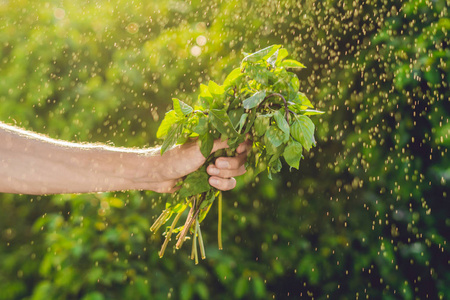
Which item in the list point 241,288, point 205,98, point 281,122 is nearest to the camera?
point 281,122

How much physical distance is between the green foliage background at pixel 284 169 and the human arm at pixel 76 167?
0.63m

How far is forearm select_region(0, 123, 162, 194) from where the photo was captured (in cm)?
160

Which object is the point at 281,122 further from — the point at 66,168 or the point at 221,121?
the point at 66,168

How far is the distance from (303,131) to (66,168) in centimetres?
76

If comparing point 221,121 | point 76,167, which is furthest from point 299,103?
point 76,167

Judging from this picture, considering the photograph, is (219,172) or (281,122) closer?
(281,122)

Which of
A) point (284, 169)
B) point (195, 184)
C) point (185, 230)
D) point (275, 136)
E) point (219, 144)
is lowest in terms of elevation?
point (284, 169)

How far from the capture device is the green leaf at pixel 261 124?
1361mm

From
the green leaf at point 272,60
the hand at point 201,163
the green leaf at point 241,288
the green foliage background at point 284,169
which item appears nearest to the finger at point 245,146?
the hand at point 201,163

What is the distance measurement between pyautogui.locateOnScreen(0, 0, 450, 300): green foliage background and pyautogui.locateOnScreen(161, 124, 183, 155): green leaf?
32.4 inches

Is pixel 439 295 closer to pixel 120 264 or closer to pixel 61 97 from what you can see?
pixel 120 264

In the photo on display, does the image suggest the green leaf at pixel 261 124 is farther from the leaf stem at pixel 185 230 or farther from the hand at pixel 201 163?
the leaf stem at pixel 185 230

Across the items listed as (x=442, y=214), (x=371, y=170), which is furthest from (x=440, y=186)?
(x=371, y=170)

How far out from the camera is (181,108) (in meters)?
1.38
